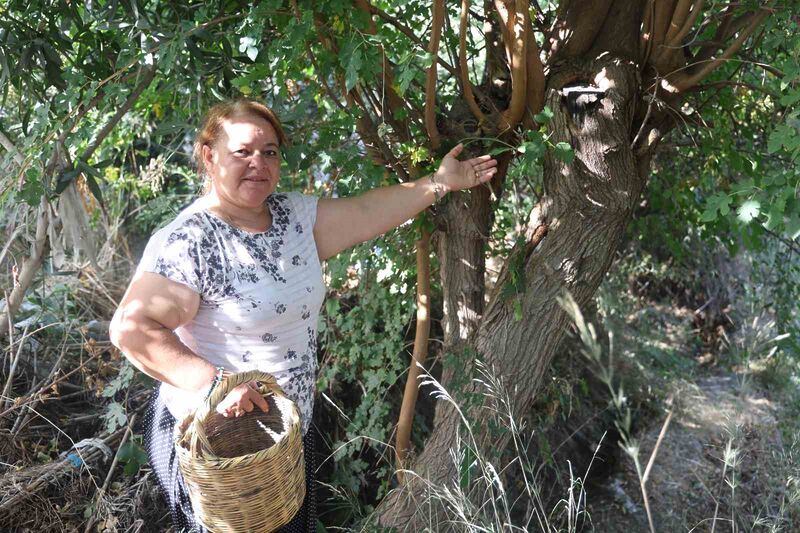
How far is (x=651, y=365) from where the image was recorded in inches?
200

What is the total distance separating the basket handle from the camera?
75.6 inches

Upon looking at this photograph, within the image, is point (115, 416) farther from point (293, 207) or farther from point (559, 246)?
point (559, 246)

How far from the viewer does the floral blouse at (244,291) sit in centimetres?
222

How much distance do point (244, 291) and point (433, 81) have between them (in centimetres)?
92

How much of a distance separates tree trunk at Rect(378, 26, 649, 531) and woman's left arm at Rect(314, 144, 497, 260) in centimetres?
36

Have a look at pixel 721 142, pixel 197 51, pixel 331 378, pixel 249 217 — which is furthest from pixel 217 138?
pixel 721 142

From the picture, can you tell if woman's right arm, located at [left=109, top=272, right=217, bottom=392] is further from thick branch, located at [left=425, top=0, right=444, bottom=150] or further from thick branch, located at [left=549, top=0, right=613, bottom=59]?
thick branch, located at [left=549, top=0, right=613, bottom=59]

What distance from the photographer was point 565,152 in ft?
8.07

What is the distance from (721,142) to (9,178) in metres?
2.57

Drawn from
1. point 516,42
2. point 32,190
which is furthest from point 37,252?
point 516,42

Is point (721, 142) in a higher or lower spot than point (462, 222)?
higher

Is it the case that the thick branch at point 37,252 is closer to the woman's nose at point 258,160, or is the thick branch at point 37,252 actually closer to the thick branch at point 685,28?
the woman's nose at point 258,160

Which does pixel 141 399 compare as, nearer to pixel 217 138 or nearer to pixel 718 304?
pixel 217 138

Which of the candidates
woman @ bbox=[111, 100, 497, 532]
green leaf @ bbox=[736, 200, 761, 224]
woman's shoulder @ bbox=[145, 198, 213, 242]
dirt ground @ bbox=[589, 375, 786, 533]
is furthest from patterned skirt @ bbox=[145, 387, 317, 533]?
dirt ground @ bbox=[589, 375, 786, 533]
